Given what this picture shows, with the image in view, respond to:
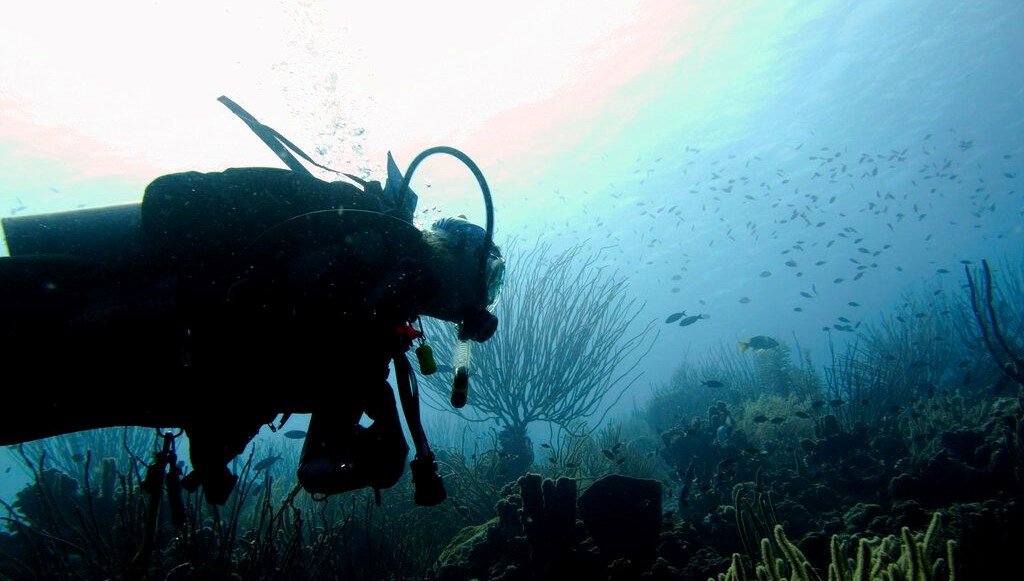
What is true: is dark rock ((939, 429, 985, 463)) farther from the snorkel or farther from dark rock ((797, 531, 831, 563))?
the snorkel

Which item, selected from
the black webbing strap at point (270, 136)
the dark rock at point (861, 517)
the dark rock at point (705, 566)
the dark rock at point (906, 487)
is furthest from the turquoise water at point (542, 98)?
the dark rock at point (906, 487)

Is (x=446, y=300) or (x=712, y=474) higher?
(x=446, y=300)

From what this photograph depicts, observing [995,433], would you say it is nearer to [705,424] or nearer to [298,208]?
[705,424]

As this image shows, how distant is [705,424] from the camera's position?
8.30m

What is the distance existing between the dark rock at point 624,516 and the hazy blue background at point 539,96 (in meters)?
6.69

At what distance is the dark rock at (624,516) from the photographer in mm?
3758

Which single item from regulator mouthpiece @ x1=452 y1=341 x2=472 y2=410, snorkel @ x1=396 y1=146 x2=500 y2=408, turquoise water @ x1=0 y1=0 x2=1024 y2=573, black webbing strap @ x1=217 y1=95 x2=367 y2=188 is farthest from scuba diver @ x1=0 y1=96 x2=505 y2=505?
turquoise water @ x1=0 y1=0 x2=1024 y2=573

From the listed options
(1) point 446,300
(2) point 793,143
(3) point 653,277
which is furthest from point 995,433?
(3) point 653,277

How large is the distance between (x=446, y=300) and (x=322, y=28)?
8461mm

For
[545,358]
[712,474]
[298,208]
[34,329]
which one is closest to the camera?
[34,329]

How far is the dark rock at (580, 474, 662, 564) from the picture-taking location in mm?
3758

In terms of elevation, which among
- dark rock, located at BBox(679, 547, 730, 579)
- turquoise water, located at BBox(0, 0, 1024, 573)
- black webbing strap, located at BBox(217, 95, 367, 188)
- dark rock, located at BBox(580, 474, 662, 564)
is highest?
turquoise water, located at BBox(0, 0, 1024, 573)

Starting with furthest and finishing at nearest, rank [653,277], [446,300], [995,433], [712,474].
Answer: [653,277]
[712,474]
[995,433]
[446,300]

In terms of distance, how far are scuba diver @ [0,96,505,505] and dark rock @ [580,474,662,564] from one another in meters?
2.53
